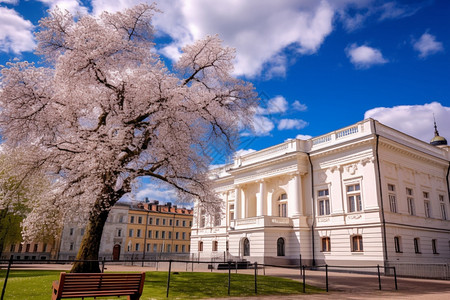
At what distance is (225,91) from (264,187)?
21576 millimetres

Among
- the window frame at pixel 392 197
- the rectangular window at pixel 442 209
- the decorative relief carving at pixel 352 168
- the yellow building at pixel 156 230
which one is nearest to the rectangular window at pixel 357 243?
the window frame at pixel 392 197

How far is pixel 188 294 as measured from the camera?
11.6 meters

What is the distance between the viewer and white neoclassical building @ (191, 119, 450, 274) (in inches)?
1137

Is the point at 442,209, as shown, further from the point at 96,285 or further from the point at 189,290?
the point at 96,285

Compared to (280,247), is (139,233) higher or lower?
higher

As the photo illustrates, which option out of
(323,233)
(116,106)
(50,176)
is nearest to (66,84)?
(116,106)

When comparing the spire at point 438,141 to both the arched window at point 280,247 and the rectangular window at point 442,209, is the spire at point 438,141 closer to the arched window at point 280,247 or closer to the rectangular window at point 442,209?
the rectangular window at point 442,209

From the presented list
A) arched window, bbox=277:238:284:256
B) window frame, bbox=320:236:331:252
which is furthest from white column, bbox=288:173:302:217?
window frame, bbox=320:236:331:252

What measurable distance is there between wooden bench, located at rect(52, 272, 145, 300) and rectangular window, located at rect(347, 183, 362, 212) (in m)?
26.2

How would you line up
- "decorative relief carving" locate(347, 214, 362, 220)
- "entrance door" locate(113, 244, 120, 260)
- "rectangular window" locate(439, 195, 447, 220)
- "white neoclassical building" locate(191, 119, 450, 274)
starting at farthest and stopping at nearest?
1. "entrance door" locate(113, 244, 120, 260)
2. "rectangular window" locate(439, 195, 447, 220)
3. "decorative relief carving" locate(347, 214, 362, 220)
4. "white neoclassical building" locate(191, 119, 450, 274)

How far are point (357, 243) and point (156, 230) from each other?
56.2 metres

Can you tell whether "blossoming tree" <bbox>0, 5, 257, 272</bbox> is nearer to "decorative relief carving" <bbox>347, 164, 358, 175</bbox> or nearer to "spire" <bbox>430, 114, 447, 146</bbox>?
"decorative relief carving" <bbox>347, 164, 358, 175</bbox>

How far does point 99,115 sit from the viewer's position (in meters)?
18.4

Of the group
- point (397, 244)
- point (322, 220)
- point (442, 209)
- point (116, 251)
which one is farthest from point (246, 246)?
point (116, 251)
